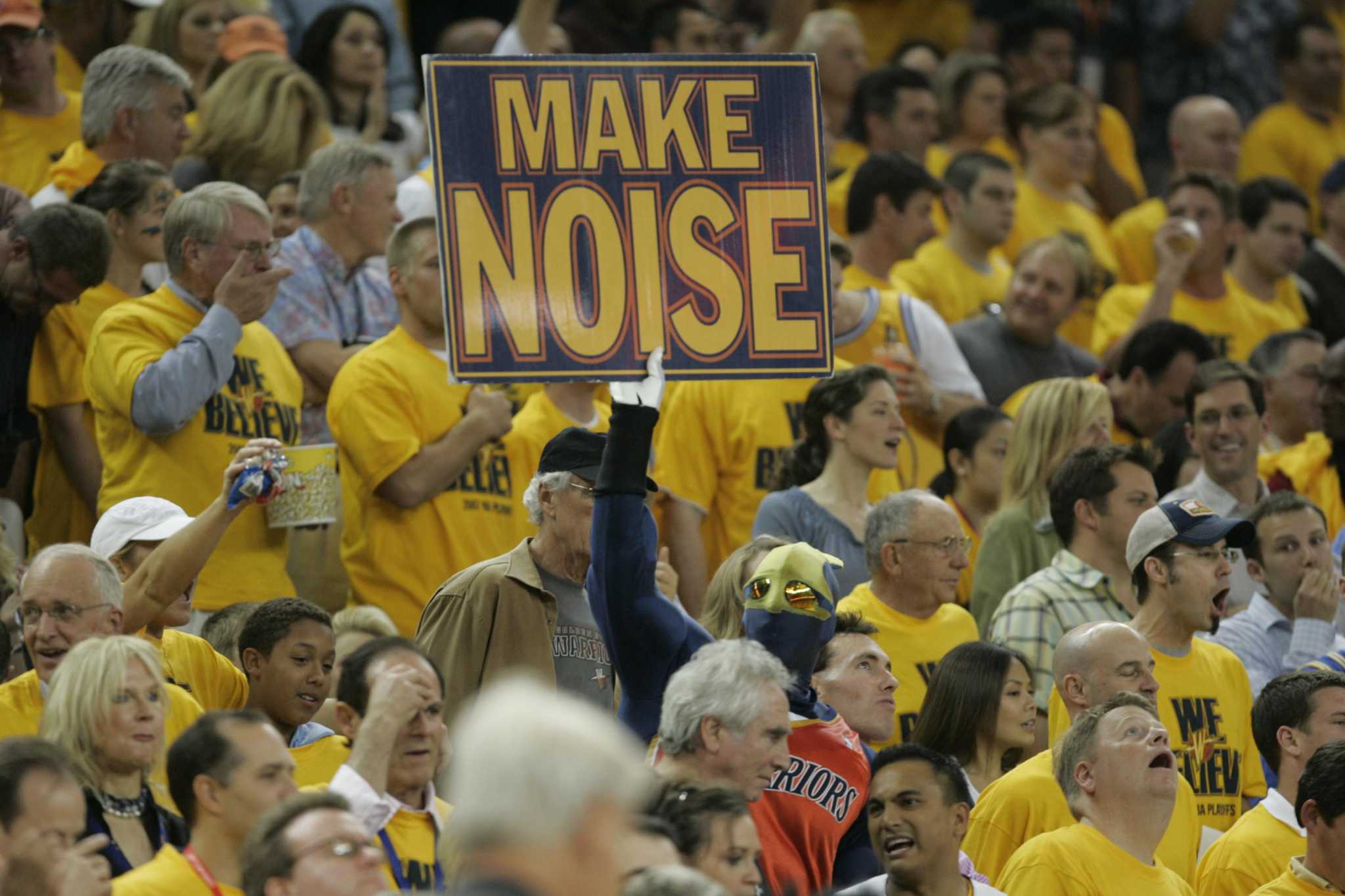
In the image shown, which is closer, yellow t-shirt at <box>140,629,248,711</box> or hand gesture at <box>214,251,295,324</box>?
yellow t-shirt at <box>140,629,248,711</box>

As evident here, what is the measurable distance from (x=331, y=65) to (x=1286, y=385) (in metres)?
4.53

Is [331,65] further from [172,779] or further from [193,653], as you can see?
[172,779]

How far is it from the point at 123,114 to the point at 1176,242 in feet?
16.1

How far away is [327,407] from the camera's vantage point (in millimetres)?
7828

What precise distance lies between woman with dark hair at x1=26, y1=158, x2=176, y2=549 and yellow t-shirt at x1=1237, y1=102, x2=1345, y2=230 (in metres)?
8.01

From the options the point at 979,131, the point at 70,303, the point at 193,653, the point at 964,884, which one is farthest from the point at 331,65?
the point at 964,884

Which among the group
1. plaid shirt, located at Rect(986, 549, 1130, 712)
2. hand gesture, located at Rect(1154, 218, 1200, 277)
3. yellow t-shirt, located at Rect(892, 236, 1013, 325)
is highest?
hand gesture, located at Rect(1154, 218, 1200, 277)

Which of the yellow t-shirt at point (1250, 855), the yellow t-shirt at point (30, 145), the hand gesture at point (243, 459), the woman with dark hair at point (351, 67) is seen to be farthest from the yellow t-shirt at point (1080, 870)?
the woman with dark hair at point (351, 67)

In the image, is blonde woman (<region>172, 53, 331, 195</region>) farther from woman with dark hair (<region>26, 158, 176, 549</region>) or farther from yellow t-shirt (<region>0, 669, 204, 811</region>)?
yellow t-shirt (<region>0, 669, 204, 811</region>)

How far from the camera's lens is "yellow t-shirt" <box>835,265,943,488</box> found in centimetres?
906

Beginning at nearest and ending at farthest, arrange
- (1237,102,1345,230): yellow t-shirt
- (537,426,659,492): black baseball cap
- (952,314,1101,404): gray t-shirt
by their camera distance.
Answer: (537,426,659,492): black baseball cap → (952,314,1101,404): gray t-shirt → (1237,102,1345,230): yellow t-shirt

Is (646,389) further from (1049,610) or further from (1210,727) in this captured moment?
(1210,727)

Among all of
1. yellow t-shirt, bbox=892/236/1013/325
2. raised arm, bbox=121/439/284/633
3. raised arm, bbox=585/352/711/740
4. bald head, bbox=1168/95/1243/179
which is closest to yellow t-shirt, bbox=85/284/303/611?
raised arm, bbox=121/439/284/633

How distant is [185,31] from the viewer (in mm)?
9867
